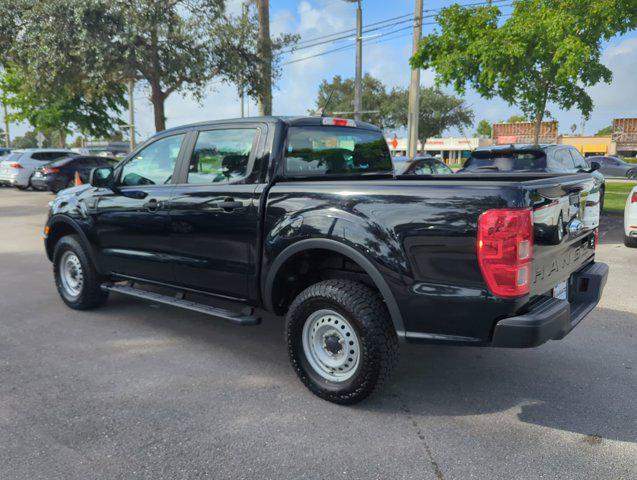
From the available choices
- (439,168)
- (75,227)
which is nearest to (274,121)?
(75,227)

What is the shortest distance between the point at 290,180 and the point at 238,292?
932 millimetres

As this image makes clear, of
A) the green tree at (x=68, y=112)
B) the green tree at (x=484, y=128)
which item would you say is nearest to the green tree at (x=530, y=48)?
the green tree at (x=68, y=112)

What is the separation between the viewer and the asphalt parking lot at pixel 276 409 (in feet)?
8.93

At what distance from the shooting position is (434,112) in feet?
181

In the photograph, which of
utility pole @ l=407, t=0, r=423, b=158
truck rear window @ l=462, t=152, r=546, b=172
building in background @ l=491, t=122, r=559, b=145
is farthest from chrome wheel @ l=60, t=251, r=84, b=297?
building in background @ l=491, t=122, r=559, b=145

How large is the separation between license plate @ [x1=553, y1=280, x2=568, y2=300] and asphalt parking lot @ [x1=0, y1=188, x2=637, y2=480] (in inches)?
27.1

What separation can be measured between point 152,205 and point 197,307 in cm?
100

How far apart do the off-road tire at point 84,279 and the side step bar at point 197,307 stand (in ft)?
0.69

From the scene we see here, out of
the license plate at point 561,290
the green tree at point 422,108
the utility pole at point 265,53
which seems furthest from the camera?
the green tree at point 422,108

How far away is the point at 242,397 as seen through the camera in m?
3.47

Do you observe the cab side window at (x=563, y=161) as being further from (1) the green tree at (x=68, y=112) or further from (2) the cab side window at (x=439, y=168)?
(1) the green tree at (x=68, y=112)

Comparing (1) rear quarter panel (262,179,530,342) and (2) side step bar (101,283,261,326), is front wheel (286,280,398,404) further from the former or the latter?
(2) side step bar (101,283,261,326)

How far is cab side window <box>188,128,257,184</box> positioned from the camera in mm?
3959

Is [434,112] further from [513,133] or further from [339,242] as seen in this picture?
[339,242]
